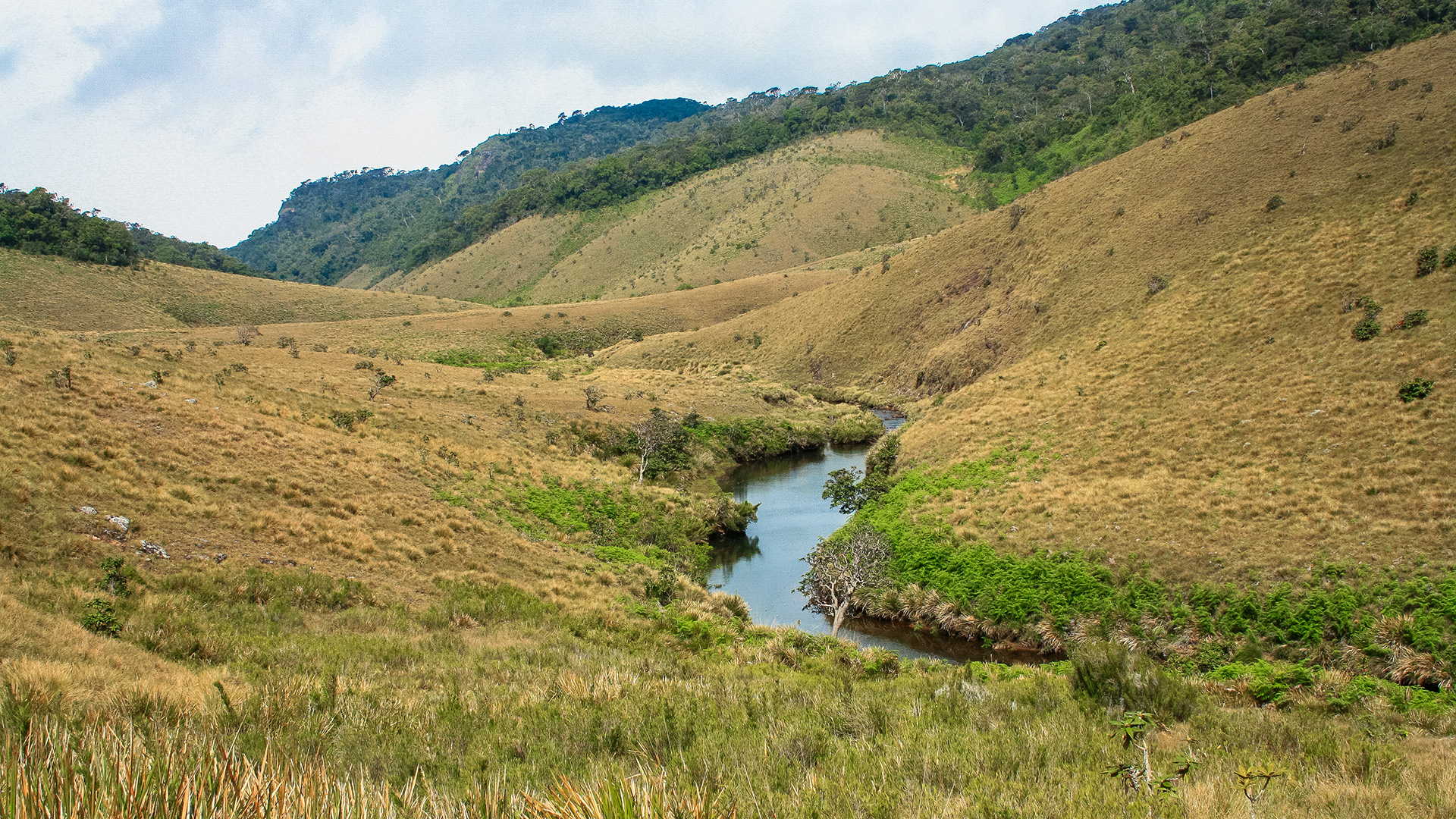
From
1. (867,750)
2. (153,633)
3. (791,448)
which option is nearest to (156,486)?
(153,633)

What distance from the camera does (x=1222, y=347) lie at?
26547 mm

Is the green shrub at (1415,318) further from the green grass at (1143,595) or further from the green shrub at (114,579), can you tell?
the green shrub at (114,579)

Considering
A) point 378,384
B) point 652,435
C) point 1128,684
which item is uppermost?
point 378,384

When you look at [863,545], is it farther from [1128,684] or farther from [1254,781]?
[1254,781]

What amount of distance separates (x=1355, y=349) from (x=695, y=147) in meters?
134

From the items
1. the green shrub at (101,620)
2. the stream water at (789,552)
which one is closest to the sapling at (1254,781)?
the green shrub at (101,620)

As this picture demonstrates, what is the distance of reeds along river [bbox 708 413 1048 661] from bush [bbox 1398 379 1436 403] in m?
12.9

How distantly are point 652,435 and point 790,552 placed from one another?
11.1 metres

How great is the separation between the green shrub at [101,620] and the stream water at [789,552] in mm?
14492

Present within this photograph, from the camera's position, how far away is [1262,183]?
35.7 metres

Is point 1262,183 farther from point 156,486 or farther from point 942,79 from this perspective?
point 942,79

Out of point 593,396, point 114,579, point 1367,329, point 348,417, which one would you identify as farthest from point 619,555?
point 1367,329

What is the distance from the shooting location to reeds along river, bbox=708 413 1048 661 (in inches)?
765

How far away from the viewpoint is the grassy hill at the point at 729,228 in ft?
338
